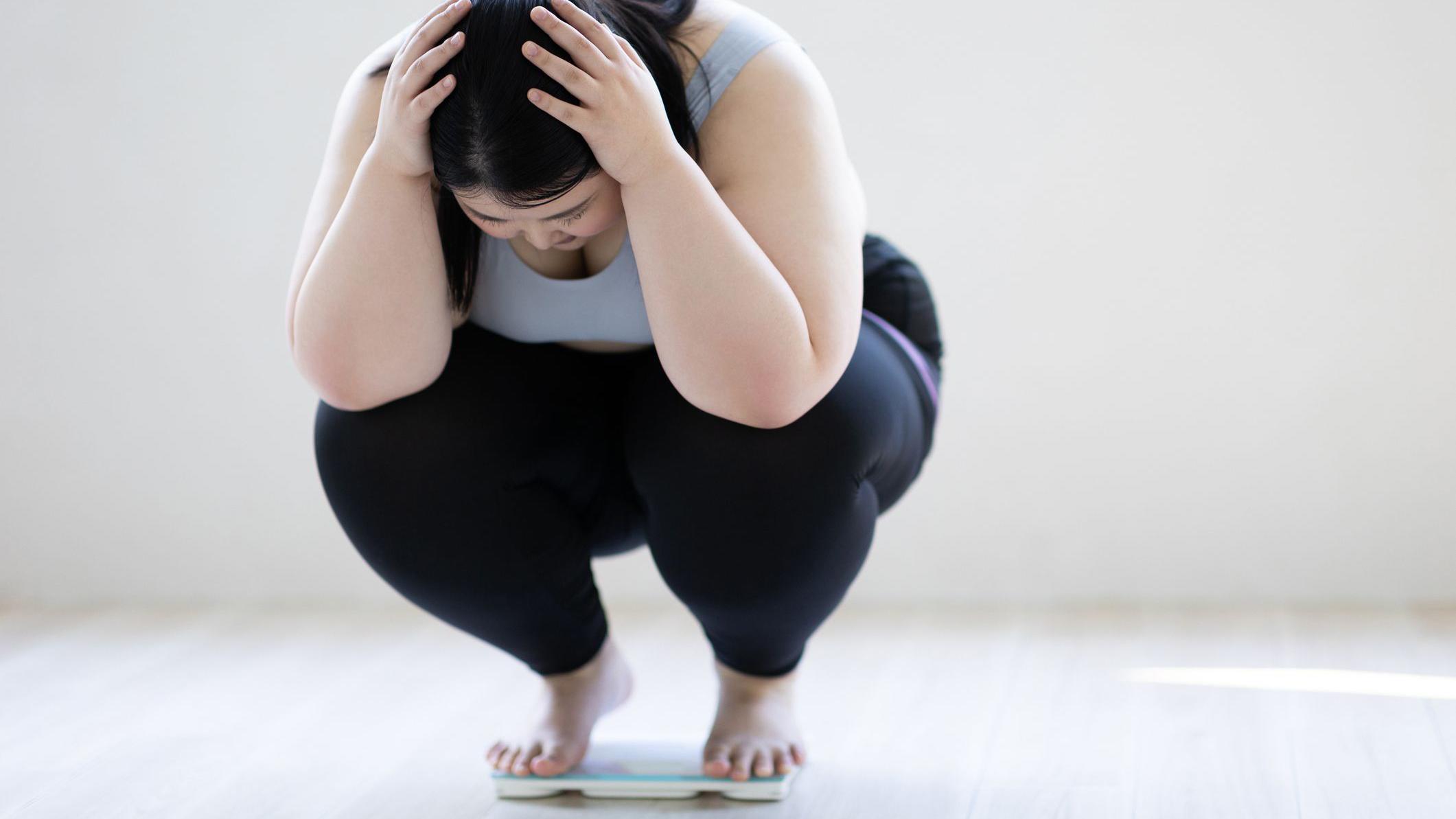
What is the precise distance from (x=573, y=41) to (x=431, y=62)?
0.10 meters

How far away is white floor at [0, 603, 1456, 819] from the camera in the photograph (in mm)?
1250

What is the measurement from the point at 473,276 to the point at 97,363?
1.13 meters

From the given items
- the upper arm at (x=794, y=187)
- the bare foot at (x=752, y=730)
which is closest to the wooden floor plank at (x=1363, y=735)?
the bare foot at (x=752, y=730)

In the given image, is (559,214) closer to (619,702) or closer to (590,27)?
(590,27)

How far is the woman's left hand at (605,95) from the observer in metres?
0.93

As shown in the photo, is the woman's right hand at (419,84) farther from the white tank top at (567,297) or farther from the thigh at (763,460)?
the thigh at (763,460)

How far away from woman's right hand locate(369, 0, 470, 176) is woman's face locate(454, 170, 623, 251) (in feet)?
0.18

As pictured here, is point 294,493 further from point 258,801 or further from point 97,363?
point 258,801

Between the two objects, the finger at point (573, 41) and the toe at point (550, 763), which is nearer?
the finger at point (573, 41)

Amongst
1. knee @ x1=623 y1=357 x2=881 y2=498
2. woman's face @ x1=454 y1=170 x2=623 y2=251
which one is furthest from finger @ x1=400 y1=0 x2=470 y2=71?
knee @ x1=623 y1=357 x2=881 y2=498

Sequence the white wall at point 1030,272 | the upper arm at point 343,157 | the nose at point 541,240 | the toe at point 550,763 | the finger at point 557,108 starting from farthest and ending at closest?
1. the white wall at point 1030,272
2. the toe at point 550,763
3. the upper arm at point 343,157
4. the nose at point 541,240
5. the finger at point 557,108

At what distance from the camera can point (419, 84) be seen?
977mm

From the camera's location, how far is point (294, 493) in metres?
2.08

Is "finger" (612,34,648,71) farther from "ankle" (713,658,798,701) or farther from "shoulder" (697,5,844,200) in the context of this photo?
"ankle" (713,658,798,701)
